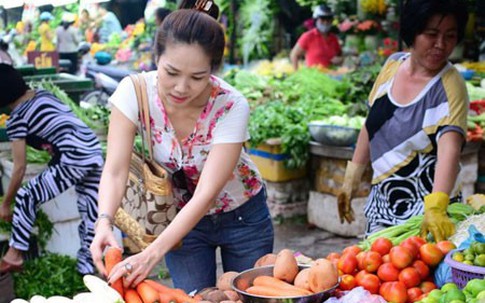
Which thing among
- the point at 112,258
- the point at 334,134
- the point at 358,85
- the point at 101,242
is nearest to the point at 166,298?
the point at 112,258

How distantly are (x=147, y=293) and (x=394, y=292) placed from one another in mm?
849

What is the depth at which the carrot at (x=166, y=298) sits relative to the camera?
2.20m

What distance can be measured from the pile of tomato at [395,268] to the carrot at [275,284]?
0.23 m

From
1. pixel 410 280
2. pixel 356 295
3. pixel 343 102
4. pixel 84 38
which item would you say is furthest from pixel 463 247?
pixel 84 38

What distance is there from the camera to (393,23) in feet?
33.0

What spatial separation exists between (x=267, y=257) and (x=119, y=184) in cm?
65

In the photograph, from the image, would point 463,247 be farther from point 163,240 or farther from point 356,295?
point 163,240

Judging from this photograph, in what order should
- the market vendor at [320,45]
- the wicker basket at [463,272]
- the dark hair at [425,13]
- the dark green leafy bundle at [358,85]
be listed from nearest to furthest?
the wicker basket at [463,272] → the dark hair at [425,13] → the dark green leafy bundle at [358,85] → the market vendor at [320,45]

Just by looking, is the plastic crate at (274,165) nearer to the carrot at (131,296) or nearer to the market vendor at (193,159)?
the market vendor at (193,159)

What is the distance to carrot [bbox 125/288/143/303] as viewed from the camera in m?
2.16

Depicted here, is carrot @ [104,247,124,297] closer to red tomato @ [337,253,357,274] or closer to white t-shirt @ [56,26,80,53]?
red tomato @ [337,253,357,274]

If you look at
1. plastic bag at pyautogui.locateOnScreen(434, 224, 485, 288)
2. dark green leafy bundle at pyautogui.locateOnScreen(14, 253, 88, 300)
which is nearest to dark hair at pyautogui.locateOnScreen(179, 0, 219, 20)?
plastic bag at pyautogui.locateOnScreen(434, 224, 485, 288)

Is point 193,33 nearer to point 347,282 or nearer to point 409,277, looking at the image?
point 347,282

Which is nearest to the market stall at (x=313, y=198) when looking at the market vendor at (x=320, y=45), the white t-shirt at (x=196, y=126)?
the market vendor at (x=320, y=45)
